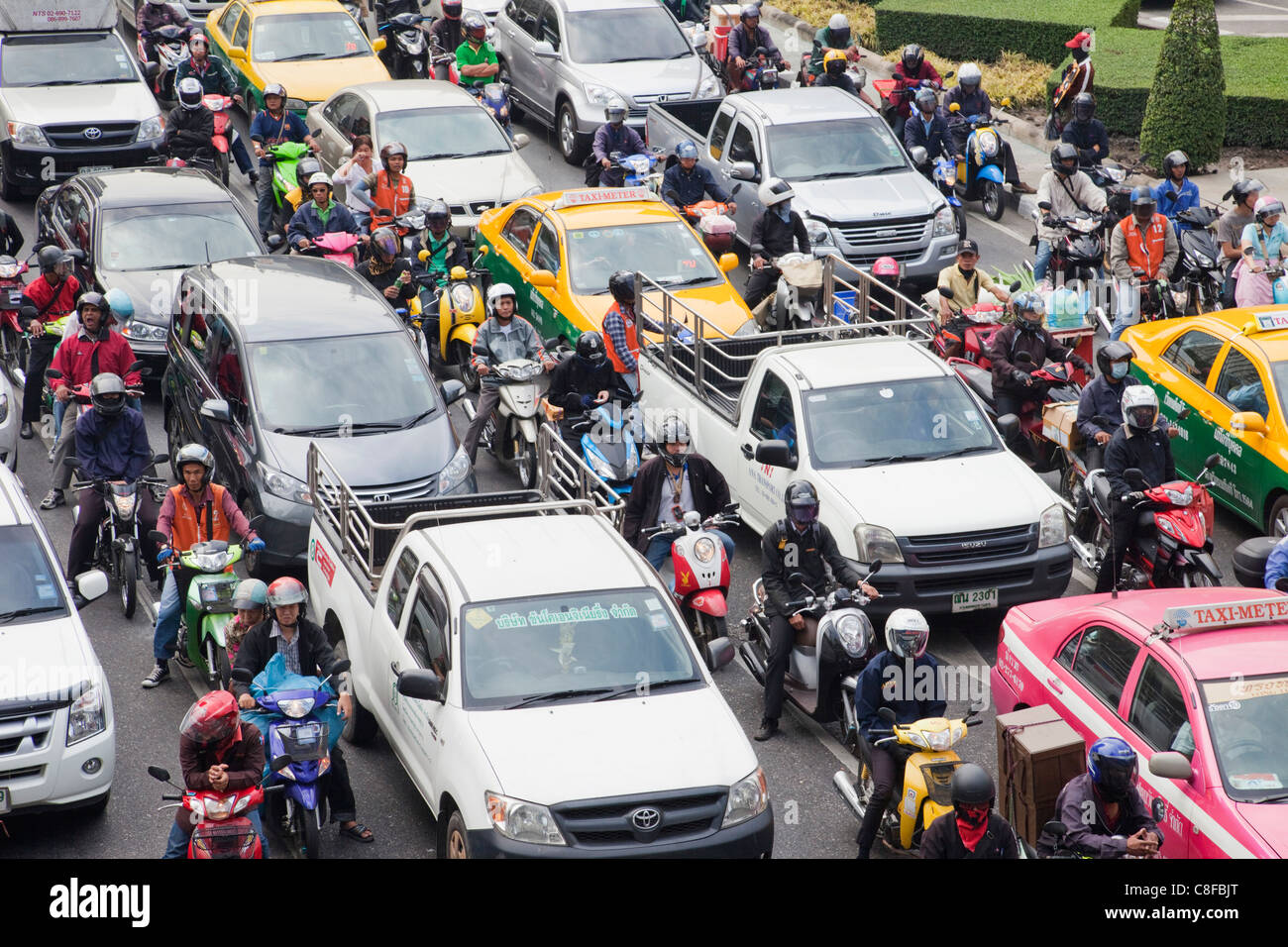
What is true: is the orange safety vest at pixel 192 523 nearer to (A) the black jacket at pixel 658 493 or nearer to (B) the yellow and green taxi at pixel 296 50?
(A) the black jacket at pixel 658 493

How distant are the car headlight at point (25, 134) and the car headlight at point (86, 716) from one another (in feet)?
44.1

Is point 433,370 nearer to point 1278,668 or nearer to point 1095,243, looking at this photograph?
point 1095,243

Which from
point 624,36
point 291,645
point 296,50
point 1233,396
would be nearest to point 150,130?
point 296,50

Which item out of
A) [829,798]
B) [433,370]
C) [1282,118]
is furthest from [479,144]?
[829,798]

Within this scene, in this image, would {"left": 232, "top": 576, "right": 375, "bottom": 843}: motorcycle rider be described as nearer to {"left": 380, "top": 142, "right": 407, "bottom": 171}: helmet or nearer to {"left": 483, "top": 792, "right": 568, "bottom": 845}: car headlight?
{"left": 483, "top": 792, "right": 568, "bottom": 845}: car headlight

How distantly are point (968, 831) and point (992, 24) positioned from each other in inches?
834

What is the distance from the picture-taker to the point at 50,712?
10.1m

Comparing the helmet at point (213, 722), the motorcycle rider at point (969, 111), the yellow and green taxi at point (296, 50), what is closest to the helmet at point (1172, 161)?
the motorcycle rider at point (969, 111)

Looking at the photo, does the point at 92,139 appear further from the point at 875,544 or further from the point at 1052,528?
the point at 1052,528

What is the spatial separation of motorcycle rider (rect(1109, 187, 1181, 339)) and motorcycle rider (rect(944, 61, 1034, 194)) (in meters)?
4.42

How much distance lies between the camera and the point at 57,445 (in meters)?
14.4

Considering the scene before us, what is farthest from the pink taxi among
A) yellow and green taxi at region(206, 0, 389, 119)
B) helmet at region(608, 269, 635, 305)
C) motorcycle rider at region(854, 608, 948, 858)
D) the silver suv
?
yellow and green taxi at region(206, 0, 389, 119)

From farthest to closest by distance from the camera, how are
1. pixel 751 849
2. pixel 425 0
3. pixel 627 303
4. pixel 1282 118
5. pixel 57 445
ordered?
pixel 425 0 → pixel 1282 118 → pixel 627 303 → pixel 57 445 → pixel 751 849

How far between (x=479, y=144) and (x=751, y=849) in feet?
45.8
